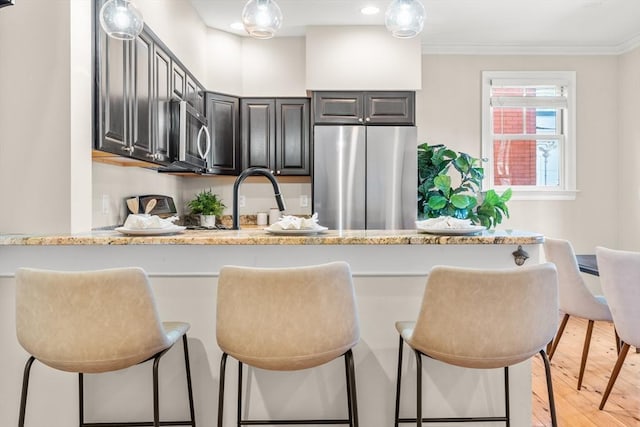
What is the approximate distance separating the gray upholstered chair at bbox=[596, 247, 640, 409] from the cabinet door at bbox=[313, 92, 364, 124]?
2.36 meters

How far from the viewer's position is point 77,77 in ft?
6.67

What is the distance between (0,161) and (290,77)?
3090 mm

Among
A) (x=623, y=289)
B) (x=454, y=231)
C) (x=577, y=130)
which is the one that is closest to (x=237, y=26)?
(x=454, y=231)

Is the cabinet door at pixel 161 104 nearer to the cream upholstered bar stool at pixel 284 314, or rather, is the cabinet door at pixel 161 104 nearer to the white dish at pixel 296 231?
the white dish at pixel 296 231

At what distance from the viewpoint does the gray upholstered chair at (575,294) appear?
2.92 m

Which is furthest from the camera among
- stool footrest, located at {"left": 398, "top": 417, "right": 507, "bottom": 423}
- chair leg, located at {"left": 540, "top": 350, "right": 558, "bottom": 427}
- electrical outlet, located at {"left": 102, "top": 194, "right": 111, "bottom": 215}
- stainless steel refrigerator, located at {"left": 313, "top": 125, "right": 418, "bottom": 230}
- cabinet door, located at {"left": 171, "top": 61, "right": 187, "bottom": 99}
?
stainless steel refrigerator, located at {"left": 313, "top": 125, "right": 418, "bottom": 230}

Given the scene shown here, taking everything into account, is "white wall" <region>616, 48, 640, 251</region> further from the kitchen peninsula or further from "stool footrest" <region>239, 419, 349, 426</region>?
"stool footrest" <region>239, 419, 349, 426</region>

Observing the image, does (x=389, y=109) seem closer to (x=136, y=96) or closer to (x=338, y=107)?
(x=338, y=107)

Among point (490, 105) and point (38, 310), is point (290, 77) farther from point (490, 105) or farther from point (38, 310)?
point (38, 310)

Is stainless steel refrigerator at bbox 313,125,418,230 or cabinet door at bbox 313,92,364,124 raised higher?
cabinet door at bbox 313,92,364,124

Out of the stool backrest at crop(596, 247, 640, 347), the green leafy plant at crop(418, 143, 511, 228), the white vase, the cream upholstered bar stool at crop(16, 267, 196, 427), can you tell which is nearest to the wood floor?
the stool backrest at crop(596, 247, 640, 347)

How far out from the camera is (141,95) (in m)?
2.54

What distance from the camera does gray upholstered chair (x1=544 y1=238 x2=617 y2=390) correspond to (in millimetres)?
2916

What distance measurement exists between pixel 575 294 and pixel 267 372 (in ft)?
6.85
